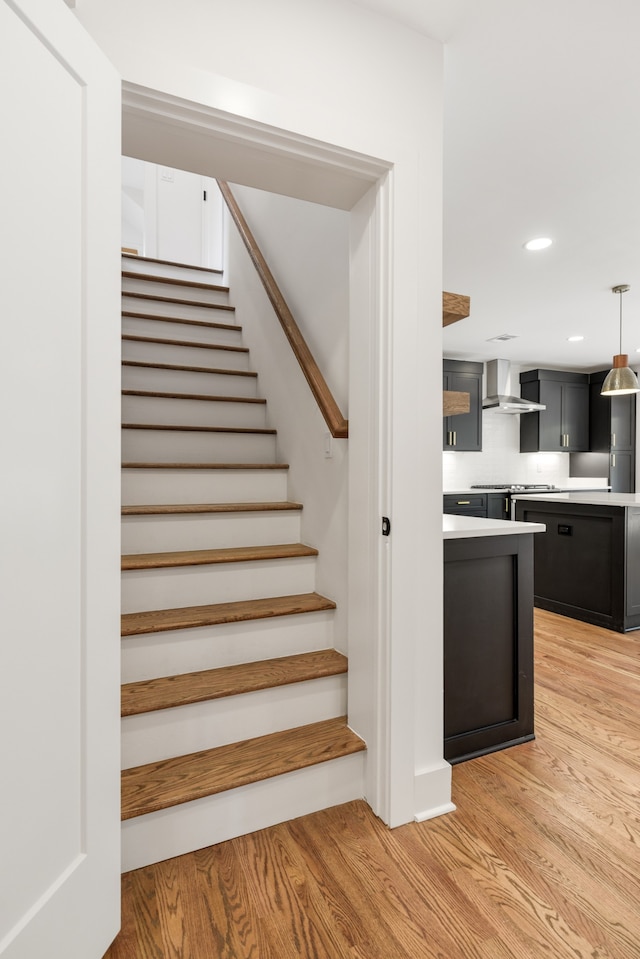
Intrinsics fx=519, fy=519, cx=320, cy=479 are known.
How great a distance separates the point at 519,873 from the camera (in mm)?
1415

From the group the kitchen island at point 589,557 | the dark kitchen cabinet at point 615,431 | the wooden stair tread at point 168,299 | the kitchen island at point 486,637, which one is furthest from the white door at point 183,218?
the dark kitchen cabinet at point 615,431

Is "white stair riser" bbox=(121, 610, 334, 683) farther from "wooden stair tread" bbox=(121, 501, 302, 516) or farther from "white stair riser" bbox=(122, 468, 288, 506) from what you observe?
"white stair riser" bbox=(122, 468, 288, 506)

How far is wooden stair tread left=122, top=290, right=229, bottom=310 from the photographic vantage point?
10.9 ft

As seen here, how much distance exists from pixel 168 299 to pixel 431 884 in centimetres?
333

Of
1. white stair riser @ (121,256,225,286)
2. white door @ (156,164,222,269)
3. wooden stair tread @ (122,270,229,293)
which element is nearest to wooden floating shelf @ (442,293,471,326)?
wooden stair tread @ (122,270,229,293)

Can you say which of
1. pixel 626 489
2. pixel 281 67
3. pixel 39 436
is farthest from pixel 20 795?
pixel 626 489

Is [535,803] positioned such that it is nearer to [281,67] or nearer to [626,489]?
[281,67]

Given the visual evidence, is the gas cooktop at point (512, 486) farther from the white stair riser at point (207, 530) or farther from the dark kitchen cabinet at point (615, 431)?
the white stair riser at point (207, 530)

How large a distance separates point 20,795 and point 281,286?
2526 mm

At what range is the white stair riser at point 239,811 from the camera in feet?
4.68

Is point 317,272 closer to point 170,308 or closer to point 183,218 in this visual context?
point 170,308

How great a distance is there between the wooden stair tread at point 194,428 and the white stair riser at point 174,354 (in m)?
0.56

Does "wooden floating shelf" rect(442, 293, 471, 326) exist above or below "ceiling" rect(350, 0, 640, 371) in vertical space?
below

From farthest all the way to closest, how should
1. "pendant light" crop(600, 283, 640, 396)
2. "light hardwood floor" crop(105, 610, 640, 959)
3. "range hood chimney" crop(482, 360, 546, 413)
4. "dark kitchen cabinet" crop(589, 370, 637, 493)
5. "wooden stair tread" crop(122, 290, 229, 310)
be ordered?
"dark kitchen cabinet" crop(589, 370, 637, 493), "range hood chimney" crop(482, 360, 546, 413), "pendant light" crop(600, 283, 640, 396), "wooden stair tread" crop(122, 290, 229, 310), "light hardwood floor" crop(105, 610, 640, 959)
